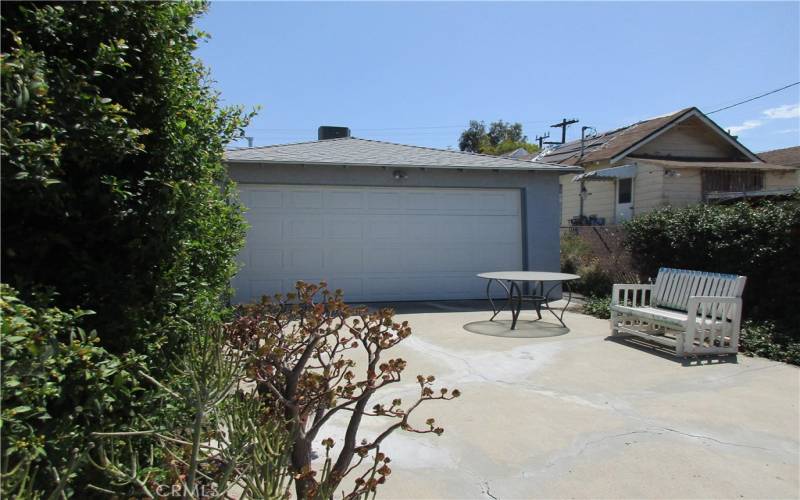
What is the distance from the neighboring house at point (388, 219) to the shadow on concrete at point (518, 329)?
107 inches

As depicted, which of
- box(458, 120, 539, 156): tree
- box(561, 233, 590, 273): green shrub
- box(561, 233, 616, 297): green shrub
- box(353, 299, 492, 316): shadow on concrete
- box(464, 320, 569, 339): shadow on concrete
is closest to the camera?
box(464, 320, 569, 339): shadow on concrete

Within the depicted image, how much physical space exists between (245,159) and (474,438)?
7697 mm

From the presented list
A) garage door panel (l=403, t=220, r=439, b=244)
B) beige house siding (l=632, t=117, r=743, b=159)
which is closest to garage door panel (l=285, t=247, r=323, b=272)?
garage door panel (l=403, t=220, r=439, b=244)

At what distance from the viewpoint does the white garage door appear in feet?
34.5

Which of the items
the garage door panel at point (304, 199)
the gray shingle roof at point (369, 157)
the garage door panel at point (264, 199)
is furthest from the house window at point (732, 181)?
the garage door panel at point (264, 199)

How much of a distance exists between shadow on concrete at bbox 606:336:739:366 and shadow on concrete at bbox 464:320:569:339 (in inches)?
35.3

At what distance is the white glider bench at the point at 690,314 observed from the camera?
6613 millimetres

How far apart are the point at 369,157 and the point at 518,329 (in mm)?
5019

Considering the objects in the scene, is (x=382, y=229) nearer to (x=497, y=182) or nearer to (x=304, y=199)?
A: (x=304, y=199)

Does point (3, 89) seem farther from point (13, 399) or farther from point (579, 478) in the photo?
point (579, 478)

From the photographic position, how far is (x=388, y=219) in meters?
11.1

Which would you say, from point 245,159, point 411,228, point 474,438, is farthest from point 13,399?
point 411,228

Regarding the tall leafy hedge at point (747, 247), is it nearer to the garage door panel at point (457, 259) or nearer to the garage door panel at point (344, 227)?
the garage door panel at point (457, 259)

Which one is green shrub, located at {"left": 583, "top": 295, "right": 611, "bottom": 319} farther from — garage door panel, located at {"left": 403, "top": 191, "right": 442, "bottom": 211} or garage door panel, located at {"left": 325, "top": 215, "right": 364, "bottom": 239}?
garage door panel, located at {"left": 325, "top": 215, "right": 364, "bottom": 239}
